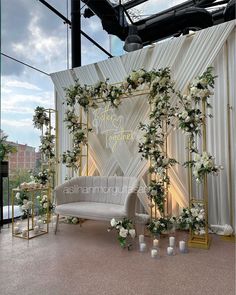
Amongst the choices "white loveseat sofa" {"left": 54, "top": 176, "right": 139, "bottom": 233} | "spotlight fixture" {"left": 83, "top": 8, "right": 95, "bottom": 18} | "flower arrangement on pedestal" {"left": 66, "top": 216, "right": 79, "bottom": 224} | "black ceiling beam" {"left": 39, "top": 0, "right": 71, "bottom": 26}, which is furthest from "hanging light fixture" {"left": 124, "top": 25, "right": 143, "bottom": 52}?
"flower arrangement on pedestal" {"left": 66, "top": 216, "right": 79, "bottom": 224}

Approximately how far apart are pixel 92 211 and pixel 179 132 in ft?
6.15

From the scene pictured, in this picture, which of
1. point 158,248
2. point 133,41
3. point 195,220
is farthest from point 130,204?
point 133,41

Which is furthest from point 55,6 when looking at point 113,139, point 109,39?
point 113,139

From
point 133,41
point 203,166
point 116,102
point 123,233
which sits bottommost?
point 123,233

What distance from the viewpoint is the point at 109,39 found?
625 cm

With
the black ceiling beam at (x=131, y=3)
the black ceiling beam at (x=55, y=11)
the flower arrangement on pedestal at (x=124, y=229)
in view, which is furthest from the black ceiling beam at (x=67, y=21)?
the flower arrangement on pedestal at (x=124, y=229)

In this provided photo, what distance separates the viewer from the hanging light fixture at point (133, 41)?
4.95 metres

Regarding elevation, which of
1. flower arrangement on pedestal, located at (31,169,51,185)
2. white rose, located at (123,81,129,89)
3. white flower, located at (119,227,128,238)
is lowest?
white flower, located at (119,227,128,238)

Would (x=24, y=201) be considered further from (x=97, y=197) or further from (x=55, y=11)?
(x=55, y=11)

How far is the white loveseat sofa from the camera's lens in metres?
3.38

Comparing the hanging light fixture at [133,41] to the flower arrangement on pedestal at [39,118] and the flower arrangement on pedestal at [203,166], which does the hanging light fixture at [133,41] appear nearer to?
the flower arrangement on pedestal at [39,118]

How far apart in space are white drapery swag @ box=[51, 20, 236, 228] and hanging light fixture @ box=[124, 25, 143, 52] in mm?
580

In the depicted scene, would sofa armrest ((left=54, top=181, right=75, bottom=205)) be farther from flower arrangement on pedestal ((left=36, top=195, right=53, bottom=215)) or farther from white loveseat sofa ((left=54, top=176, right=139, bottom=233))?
flower arrangement on pedestal ((left=36, top=195, right=53, bottom=215))

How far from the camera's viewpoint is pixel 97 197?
419 cm
